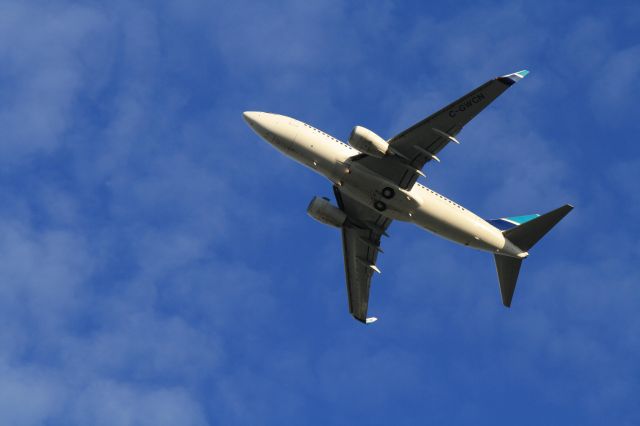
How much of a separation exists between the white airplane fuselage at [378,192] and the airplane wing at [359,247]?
259 inches

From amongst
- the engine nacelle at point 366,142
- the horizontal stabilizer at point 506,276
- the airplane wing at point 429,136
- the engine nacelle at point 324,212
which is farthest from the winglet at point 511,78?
the engine nacelle at point 324,212

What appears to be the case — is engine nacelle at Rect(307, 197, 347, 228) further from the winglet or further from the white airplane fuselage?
the winglet

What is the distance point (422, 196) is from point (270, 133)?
13.0 m

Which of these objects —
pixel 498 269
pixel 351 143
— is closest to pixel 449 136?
pixel 351 143

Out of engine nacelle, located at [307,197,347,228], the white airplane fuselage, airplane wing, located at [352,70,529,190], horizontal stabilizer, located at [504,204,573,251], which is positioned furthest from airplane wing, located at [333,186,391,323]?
horizontal stabilizer, located at [504,204,573,251]

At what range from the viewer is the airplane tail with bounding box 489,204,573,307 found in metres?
72.4

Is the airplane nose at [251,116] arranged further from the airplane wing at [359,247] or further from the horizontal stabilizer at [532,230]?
the horizontal stabilizer at [532,230]

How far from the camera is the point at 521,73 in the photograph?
6644 centimetres

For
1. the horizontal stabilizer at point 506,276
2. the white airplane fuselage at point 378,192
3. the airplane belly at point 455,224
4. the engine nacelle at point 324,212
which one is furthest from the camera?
the engine nacelle at point 324,212

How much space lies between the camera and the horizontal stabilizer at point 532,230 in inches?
2849

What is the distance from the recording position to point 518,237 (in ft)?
243

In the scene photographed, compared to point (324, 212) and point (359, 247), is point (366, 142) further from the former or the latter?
point (359, 247)

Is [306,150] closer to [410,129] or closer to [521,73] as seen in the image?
[410,129]

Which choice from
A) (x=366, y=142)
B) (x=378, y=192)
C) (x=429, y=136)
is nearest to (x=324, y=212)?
(x=378, y=192)
